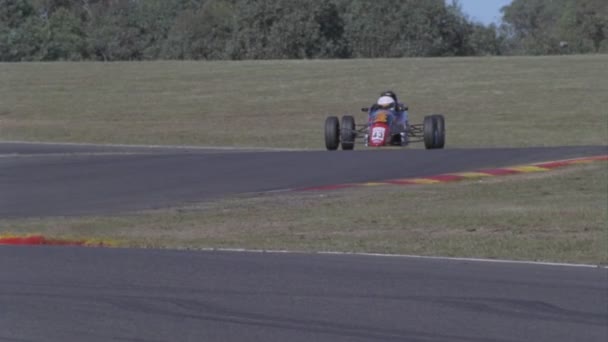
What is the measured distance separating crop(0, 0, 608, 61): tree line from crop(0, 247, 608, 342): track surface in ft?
184

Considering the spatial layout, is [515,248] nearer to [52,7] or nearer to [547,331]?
[547,331]

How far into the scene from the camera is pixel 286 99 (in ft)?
143

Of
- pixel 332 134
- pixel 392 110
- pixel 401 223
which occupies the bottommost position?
pixel 401 223

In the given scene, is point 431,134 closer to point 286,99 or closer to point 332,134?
point 332,134

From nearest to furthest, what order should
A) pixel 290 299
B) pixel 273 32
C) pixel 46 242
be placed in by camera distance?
1. pixel 290 299
2. pixel 46 242
3. pixel 273 32

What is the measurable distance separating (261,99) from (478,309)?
118 feet

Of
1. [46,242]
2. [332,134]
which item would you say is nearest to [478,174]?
[332,134]

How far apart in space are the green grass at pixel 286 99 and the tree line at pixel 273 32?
13383 millimetres

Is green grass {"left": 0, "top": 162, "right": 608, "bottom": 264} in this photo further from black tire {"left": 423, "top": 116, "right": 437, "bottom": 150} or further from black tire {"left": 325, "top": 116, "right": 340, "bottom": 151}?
black tire {"left": 325, "top": 116, "right": 340, "bottom": 151}

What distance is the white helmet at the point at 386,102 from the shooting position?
23.7 m

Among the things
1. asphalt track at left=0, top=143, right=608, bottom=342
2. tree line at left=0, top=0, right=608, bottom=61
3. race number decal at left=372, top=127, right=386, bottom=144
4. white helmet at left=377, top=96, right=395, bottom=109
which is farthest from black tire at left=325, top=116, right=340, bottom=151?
tree line at left=0, top=0, right=608, bottom=61

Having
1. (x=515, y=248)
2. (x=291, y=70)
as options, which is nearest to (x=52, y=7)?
(x=291, y=70)

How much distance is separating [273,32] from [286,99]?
2287cm

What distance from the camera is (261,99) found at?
143 feet
